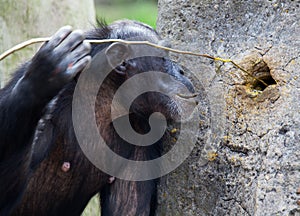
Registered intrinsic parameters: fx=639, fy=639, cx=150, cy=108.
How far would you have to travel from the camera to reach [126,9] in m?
11.9

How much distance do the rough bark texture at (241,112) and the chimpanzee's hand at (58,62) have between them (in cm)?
67

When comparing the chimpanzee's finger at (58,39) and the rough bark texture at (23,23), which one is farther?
the rough bark texture at (23,23)

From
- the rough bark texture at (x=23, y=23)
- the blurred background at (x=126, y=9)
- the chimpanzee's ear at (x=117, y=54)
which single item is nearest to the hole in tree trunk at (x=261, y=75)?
the chimpanzee's ear at (x=117, y=54)

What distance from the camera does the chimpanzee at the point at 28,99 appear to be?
2852mm

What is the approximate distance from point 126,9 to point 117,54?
8816 mm

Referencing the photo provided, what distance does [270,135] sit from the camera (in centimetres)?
282

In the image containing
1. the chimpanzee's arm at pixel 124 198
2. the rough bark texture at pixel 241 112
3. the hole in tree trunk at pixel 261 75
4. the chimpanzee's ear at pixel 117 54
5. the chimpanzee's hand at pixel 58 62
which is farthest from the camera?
the chimpanzee's arm at pixel 124 198

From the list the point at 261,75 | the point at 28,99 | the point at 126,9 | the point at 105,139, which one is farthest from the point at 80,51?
the point at 126,9

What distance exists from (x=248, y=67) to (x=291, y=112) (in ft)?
1.19

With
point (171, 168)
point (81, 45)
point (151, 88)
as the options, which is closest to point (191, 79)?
point (151, 88)

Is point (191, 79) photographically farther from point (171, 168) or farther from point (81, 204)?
point (81, 204)

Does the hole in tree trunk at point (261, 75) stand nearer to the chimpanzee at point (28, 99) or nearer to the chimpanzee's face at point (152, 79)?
the chimpanzee's face at point (152, 79)

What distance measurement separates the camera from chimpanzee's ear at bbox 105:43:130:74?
3217 millimetres

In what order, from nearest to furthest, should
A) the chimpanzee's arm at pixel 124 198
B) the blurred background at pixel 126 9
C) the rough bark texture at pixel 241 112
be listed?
the rough bark texture at pixel 241 112, the chimpanzee's arm at pixel 124 198, the blurred background at pixel 126 9
